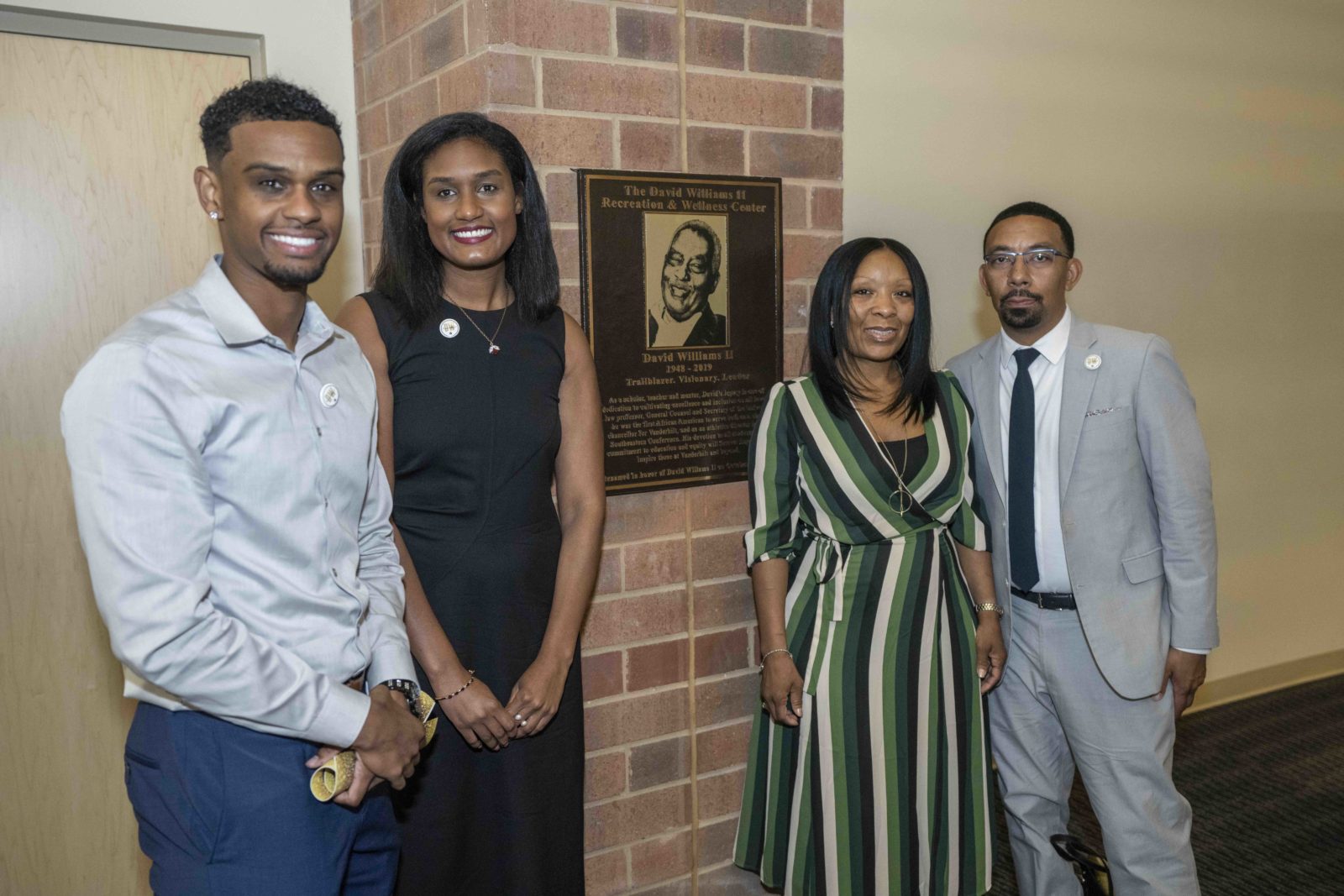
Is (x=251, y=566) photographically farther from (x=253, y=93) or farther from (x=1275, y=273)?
(x=1275, y=273)

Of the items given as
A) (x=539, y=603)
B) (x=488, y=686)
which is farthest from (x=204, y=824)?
(x=539, y=603)

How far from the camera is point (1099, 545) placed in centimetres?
247

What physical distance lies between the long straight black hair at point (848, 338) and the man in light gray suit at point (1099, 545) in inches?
8.9

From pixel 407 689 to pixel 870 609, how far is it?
1.16 m

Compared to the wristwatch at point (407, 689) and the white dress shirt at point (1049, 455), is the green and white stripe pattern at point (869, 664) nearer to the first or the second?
the white dress shirt at point (1049, 455)

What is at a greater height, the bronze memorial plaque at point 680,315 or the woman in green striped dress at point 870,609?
the bronze memorial plaque at point 680,315

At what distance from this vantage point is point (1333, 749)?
394 cm

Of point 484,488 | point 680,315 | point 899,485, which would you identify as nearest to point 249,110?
point 484,488

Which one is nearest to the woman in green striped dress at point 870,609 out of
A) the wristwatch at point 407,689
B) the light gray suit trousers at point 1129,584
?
the light gray suit trousers at point 1129,584

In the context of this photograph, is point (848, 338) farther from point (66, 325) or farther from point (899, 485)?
point (66, 325)

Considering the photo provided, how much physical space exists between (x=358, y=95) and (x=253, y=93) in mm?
1480

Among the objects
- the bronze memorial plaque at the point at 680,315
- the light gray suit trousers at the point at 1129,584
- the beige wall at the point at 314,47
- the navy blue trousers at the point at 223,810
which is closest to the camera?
the navy blue trousers at the point at 223,810

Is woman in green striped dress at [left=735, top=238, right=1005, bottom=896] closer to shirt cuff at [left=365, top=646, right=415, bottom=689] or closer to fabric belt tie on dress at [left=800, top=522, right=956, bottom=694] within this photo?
fabric belt tie on dress at [left=800, top=522, right=956, bottom=694]

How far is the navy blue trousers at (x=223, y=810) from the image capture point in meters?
1.54
